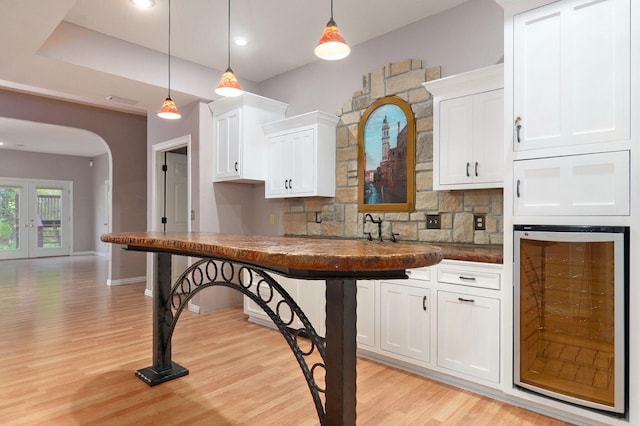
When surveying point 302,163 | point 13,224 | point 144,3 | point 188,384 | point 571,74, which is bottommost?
point 188,384

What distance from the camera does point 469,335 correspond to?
2.49 meters

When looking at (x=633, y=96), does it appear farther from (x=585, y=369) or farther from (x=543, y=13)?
(x=585, y=369)

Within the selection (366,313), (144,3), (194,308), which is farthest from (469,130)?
(194,308)

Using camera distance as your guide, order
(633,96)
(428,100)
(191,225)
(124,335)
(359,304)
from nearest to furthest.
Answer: (633,96) → (359,304) → (428,100) → (124,335) → (191,225)

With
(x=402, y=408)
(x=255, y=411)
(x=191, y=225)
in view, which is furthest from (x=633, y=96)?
(x=191, y=225)

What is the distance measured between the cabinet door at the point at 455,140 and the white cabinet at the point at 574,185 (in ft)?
1.87

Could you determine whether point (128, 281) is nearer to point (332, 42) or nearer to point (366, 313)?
point (366, 313)

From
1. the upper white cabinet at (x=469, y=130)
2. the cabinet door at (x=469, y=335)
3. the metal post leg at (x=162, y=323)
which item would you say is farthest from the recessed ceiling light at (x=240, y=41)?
the cabinet door at (x=469, y=335)

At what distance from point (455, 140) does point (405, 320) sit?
142 centimetres

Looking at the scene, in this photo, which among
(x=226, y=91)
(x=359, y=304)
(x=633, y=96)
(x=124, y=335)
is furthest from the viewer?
(x=124, y=335)

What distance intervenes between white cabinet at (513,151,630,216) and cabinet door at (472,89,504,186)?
410 mm

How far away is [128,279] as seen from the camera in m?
6.39

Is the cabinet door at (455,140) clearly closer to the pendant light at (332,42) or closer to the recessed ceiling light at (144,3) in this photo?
the pendant light at (332,42)

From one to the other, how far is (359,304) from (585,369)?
1520mm
